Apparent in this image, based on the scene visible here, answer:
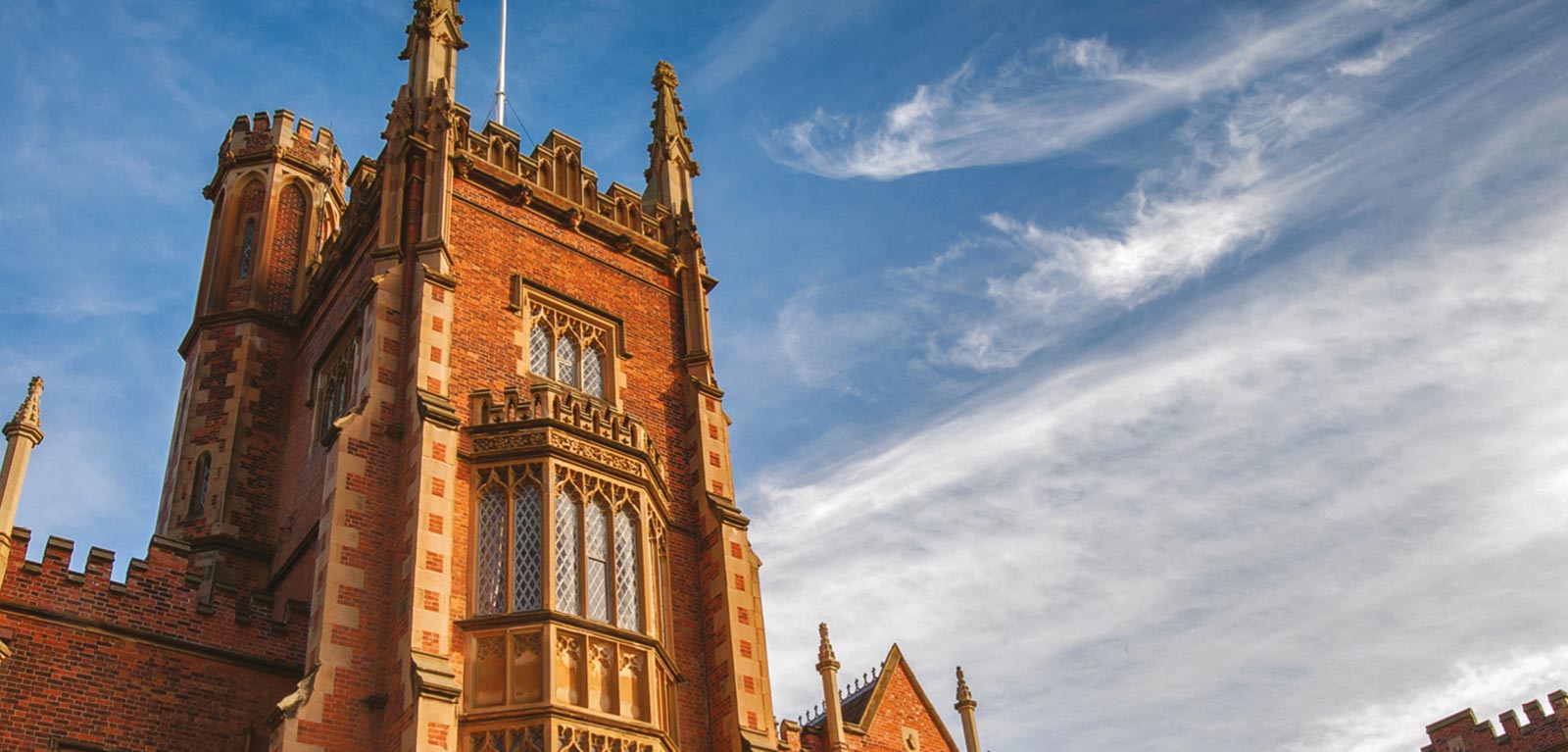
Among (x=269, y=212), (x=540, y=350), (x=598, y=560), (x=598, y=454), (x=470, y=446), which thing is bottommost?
(x=598, y=560)

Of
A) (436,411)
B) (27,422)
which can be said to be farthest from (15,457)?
(436,411)

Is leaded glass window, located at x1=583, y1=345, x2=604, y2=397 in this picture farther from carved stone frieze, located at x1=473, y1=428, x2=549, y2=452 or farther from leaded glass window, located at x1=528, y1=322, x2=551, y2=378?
carved stone frieze, located at x1=473, y1=428, x2=549, y2=452

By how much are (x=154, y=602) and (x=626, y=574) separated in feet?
20.2

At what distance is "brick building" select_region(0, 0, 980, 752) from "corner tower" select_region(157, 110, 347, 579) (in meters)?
0.07

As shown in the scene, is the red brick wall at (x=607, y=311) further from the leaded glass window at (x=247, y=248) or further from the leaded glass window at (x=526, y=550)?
the leaded glass window at (x=247, y=248)

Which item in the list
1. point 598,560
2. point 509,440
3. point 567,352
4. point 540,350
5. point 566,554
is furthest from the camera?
point 567,352

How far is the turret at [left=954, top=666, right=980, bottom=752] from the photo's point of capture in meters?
26.0

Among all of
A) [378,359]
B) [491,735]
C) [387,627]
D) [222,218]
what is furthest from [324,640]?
[222,218]

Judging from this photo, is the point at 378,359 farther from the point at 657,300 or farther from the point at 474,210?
the point at 657,300

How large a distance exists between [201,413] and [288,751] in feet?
34.6

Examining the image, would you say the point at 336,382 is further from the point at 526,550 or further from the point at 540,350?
the point at 526,550

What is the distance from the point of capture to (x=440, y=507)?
17.3 meters

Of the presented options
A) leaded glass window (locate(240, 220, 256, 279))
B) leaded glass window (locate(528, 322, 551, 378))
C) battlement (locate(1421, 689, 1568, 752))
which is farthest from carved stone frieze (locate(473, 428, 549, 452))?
battlement (locate(1421, 689, 1568, 752))

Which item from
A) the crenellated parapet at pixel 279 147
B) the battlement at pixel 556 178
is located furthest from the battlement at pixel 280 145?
the battlement at pixel 556 178
